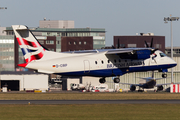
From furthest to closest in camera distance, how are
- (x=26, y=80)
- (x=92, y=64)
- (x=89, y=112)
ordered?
(x=26, y=80)
(x=92, y=64)
(x=89, y=112)

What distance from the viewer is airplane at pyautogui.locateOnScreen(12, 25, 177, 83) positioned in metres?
57.1

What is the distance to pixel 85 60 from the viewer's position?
58.7 meters

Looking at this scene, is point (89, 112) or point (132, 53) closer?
point (89, 112)

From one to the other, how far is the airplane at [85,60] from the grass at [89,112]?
624cm

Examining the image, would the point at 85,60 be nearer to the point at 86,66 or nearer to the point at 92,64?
the point at 86,66

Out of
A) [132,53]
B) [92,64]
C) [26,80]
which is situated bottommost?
[26,80]

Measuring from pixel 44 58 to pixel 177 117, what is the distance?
74.3 ft

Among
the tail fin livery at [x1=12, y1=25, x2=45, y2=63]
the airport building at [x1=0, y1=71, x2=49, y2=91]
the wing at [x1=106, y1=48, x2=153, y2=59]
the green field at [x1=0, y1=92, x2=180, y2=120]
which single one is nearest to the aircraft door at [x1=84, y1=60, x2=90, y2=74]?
the wing at [x1=106, y1=48, x2=153, y2=59]

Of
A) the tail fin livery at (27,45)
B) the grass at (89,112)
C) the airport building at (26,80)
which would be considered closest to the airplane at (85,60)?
the tail fin livery at (27,45)

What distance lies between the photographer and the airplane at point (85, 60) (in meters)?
57.1

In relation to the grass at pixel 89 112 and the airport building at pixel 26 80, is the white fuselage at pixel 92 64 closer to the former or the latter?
Answer: the grass at pixel 89 112

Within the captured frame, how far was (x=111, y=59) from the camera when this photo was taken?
201 feet

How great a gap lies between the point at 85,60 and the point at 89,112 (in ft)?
39.4

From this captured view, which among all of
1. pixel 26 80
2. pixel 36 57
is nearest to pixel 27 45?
pixel 36 57
